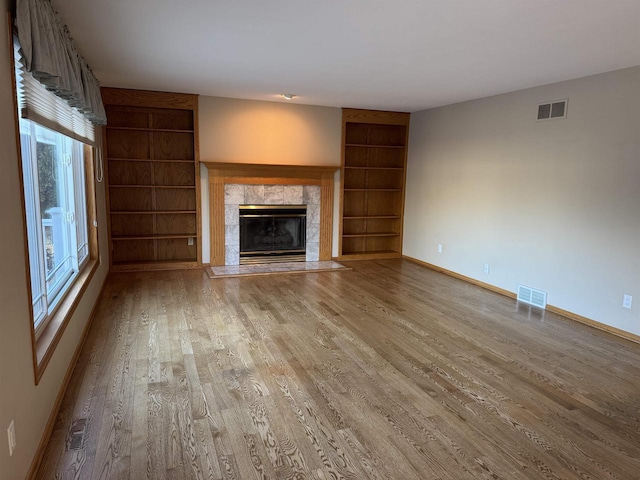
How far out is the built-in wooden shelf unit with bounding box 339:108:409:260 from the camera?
6.84 m

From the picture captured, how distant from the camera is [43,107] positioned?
95.9 inches

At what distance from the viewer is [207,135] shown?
5.77 metres

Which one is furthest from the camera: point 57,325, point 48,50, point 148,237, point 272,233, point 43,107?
point 272,233

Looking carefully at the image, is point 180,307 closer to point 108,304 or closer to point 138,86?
point 108,304

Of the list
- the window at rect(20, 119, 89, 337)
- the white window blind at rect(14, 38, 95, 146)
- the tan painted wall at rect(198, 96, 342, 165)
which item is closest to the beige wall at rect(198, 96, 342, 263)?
the tan painted wall at rect(198, 96, 342, 165)

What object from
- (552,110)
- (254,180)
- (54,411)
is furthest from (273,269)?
(552,110)

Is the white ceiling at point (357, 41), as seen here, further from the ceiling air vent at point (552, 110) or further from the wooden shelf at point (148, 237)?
the wooden shelf at point (148, 237)

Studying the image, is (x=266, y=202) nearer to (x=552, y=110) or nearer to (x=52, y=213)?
(x=52, y=213)

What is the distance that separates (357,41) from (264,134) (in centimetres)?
315

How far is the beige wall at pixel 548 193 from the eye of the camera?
12.3 ft

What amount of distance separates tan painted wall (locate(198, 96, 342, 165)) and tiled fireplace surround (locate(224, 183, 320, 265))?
401mm

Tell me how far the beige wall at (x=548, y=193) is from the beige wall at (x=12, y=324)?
453 cm

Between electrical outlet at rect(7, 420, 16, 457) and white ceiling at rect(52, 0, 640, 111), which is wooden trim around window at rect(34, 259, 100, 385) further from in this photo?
white ceiling at rect(52, 0, 640, 111)

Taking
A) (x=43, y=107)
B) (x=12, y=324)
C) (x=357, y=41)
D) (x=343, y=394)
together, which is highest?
(x=357, y=41)
